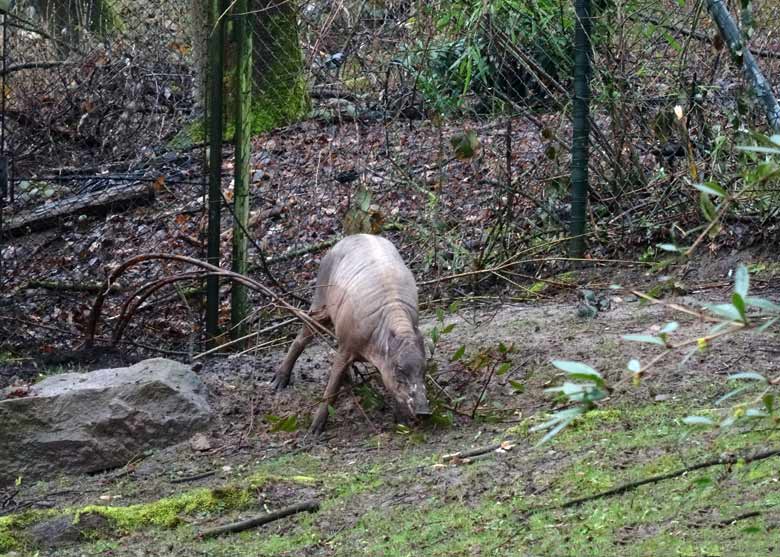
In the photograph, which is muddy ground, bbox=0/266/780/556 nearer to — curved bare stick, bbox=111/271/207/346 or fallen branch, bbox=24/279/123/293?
curved bare stick, bbox=111/271/207/346

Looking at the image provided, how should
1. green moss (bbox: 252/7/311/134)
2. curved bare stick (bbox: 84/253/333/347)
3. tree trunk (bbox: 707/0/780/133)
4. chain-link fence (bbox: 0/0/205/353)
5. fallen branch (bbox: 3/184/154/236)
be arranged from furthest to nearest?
fallen branch (bbox: 3/184/154/236)
green moss (bbox: 252/7/311/134)
chain-link fence (bbox: 0/0/205/353)
curved bare stick (bbox: 84/253/333/347)
tree trunk (bbox: 707/0/780/133)

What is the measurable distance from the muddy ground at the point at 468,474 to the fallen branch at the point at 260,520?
0.12ft

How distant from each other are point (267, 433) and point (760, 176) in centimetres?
461

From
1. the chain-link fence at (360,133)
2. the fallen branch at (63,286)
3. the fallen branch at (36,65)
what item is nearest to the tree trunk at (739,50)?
the chain-link fence at (360,133)

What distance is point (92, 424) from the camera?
20.8 feet

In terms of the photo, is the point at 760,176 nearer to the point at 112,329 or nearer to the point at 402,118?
the point at 112,329

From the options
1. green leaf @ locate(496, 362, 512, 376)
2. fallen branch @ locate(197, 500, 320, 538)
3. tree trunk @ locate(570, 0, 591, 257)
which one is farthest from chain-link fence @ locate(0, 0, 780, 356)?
fallen branch @ locate(197, 500, 320, 538)

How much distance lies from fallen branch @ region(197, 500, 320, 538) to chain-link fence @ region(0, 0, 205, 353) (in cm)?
416

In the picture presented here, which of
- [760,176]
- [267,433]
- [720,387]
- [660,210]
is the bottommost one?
[267,433]

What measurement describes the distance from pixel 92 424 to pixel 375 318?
1.72 meters

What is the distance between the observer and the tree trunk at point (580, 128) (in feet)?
28.0

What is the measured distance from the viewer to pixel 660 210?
897 centimetres

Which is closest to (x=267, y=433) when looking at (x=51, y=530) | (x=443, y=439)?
(x=443, y=439)

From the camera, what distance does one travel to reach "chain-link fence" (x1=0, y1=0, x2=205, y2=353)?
9172mm
